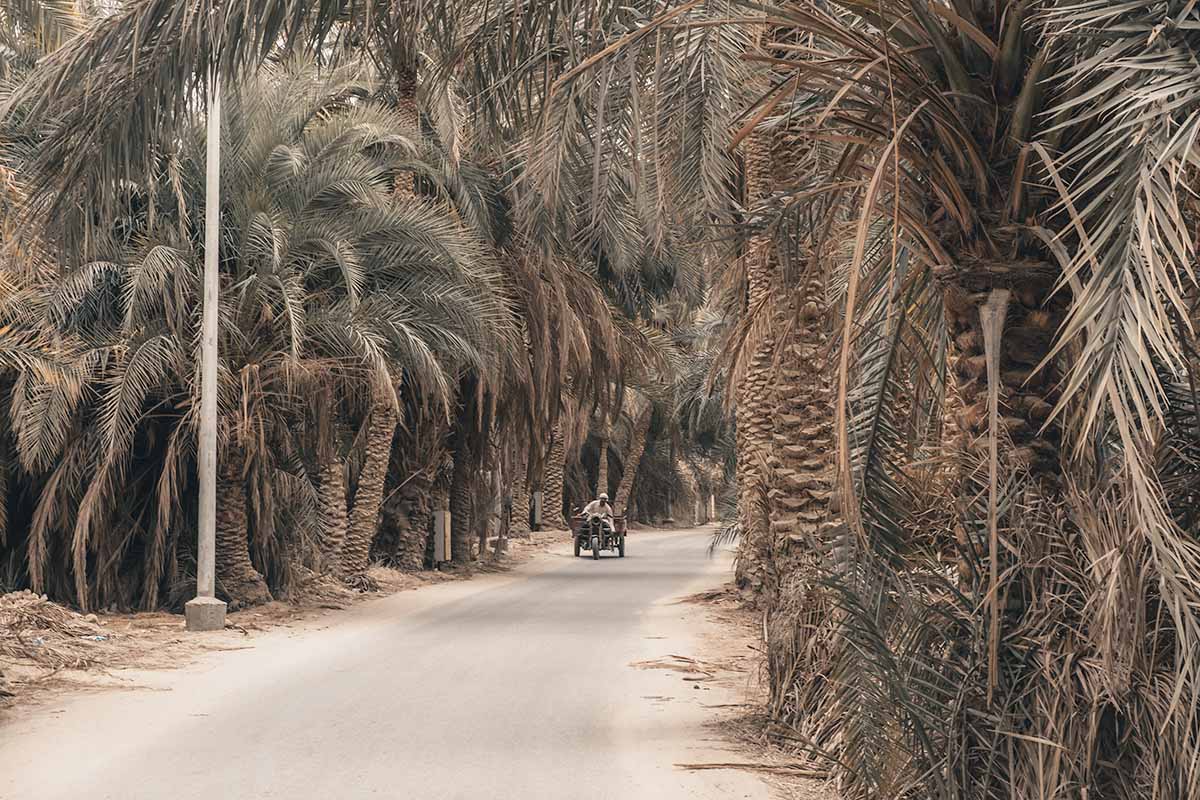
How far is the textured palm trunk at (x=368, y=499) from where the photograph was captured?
22.4m

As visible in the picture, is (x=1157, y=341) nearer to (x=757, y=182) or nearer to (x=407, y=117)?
(x=757, y=182)

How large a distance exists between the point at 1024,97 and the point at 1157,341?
6.74 ft

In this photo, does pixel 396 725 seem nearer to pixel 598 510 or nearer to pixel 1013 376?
pixel 1013 376

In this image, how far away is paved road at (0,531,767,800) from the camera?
25.2 feet

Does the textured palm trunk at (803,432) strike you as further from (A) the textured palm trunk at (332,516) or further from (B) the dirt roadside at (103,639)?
(A) the textured palm trunk at (332,516)

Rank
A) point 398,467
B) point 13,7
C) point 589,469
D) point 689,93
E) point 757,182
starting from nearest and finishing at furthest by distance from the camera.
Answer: point 689,93 < point 13,7 < point 757,182 < point 398,467 < point 589,469

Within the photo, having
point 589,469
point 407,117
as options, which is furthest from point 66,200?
point 589,469

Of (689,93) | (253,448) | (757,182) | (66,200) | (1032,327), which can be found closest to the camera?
(1032,327)

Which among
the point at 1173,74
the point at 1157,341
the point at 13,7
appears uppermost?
the point at 13,7

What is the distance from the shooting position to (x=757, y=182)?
13.3 meters

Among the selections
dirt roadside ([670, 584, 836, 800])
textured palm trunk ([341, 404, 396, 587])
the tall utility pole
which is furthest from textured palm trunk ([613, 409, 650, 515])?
the tall utility pole

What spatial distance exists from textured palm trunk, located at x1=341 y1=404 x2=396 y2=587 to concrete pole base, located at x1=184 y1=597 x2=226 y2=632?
592cm

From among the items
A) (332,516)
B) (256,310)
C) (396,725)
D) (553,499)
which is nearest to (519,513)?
(553,499)

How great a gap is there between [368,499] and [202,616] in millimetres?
7188
